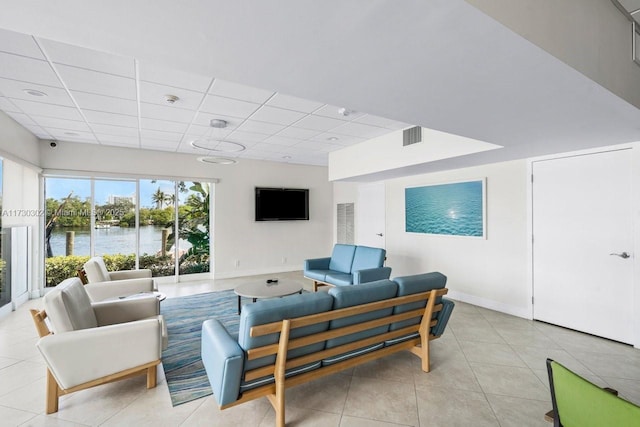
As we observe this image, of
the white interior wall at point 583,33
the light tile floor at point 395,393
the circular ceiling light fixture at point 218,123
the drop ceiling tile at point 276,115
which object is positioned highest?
the drop ceiling tile at point 276,115

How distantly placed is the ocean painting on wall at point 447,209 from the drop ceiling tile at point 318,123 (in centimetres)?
228

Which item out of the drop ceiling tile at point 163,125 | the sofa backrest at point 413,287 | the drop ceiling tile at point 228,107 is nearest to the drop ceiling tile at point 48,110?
the drop ceiling tile at point 163,125

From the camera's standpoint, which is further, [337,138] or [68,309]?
[337,138]

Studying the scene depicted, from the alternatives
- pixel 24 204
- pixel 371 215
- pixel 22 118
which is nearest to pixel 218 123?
pixel 22 118

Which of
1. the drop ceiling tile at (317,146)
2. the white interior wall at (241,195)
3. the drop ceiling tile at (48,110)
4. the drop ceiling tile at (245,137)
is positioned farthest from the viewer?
the white interior wall at (241,195)

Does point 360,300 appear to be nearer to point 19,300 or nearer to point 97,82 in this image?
point 97,82

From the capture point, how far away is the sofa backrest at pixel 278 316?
5.62 ft

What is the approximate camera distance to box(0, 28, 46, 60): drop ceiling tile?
204 centimetres

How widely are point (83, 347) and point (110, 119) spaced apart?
3182 mm

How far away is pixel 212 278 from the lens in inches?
246

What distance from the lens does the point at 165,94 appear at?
3033mm

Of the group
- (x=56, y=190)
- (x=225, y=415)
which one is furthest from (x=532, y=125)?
(x=56, y=190)

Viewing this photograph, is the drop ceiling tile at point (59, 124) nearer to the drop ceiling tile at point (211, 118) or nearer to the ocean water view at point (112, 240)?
the drop ceiling tile at point (211, 118)

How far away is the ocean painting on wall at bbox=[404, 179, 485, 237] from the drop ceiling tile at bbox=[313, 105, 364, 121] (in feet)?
7.43
